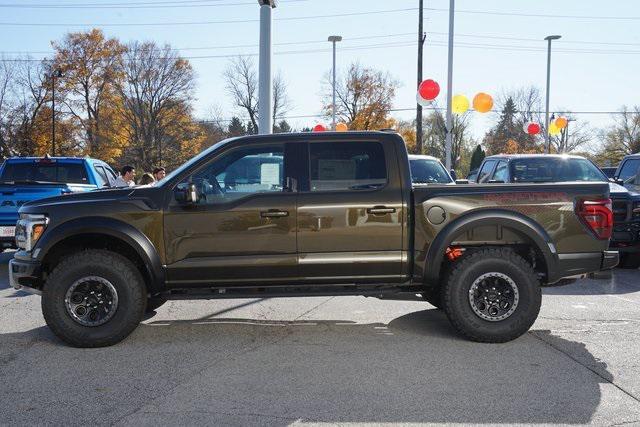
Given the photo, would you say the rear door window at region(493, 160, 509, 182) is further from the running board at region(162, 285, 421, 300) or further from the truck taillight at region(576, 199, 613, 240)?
the running board at region(162, 285, 421, 300)

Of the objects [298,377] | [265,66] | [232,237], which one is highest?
[265,66]

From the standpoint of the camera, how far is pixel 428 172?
12.3 m

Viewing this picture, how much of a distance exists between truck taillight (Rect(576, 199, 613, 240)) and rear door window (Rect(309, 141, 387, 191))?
73.5 inches

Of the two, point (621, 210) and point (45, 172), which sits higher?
point (45, 172)

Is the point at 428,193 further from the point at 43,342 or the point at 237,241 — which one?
the point at 43,342

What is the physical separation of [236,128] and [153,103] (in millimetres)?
24339

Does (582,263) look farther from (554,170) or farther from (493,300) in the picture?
(554,170)

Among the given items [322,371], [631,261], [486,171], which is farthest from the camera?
[486,171]

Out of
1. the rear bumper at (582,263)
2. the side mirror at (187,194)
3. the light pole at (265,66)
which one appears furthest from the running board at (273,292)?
the light pole at (265,66)

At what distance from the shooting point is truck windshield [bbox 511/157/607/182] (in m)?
10.5

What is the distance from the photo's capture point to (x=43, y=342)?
554 centimetres

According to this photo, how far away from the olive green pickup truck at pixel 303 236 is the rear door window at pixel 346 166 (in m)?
0.01

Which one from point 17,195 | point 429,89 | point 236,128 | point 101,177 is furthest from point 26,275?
point 236,128

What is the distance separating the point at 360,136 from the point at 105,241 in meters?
2.67
